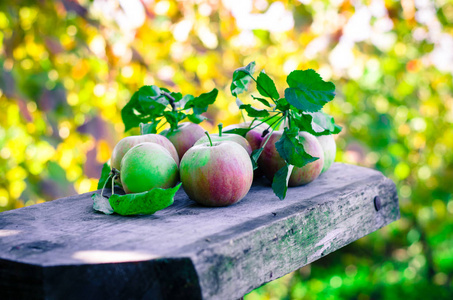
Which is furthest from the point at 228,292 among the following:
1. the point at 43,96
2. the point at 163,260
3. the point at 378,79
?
the point at 378,79

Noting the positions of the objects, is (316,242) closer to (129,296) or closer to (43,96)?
(129,296)

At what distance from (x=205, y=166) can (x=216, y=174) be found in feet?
0.10

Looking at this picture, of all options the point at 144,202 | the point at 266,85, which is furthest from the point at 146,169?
the point at 266,85

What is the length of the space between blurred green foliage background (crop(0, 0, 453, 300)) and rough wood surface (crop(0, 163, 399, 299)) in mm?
848

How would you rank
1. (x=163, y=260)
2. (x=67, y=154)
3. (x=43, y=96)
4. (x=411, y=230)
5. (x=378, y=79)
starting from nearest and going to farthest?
1. (x=163, y=260)
2. (x=43, y=96)
3. (x=67, y=154)
4. (x=378, y=79)
5. (x=411, y=230)

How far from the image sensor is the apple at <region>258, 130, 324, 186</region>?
1.09 meters

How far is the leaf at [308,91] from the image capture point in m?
0.98

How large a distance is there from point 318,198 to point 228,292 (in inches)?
15.2

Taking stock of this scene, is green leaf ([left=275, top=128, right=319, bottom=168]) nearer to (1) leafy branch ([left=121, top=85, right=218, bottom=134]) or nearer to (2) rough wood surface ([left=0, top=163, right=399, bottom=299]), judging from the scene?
(2) rough wood surface ([left=0, top=163, right=399, bottom=299])

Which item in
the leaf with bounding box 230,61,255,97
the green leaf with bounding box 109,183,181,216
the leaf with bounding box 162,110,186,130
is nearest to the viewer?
the green leaf with bounding box 109,183,181,216

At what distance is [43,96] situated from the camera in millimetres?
1750

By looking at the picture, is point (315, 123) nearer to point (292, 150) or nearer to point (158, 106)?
point (292, 150)

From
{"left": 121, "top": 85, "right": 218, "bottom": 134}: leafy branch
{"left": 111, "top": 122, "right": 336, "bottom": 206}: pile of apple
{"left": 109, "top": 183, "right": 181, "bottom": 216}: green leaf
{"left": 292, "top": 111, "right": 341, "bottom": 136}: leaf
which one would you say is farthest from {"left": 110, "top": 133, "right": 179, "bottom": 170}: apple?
{"left": 292, "top": 111, "right": 341, "bottom": 136}: leaf

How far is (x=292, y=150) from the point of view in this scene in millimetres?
973
